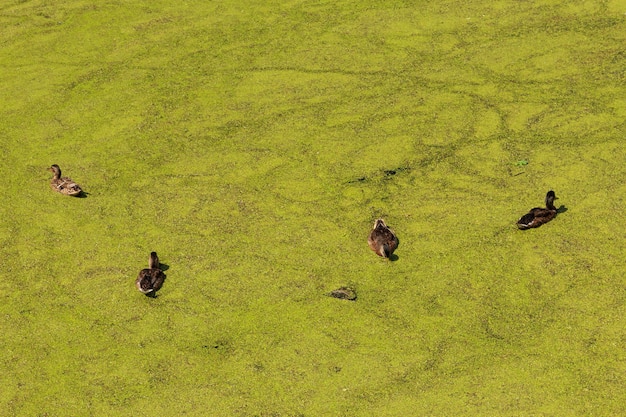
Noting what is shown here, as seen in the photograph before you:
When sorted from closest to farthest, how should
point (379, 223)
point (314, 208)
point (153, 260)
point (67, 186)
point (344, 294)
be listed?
1. point (344, 294)
2. point (153, 260)
3. point (379, 223)
4. point (314, 208)
5. point (67, 186)

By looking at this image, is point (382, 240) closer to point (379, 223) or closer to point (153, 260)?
point (379, 223)

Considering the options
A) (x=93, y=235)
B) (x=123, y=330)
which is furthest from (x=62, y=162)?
(x=123, y=330)

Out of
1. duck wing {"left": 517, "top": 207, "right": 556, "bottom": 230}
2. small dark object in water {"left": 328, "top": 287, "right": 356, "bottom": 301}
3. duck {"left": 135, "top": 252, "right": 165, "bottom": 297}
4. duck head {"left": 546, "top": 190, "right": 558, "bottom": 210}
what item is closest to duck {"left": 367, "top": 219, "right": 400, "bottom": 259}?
small dark object in water {"left": 328, "top": 287, "right": 356, "bottom": 301}

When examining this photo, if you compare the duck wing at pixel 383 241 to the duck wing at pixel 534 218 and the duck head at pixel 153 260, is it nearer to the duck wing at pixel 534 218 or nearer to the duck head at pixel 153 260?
the duck wing at pixel 534 218

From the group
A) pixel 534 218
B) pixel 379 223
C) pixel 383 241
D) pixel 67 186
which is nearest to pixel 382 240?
pixel 383 241

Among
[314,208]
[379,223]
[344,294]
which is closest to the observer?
[344,294]

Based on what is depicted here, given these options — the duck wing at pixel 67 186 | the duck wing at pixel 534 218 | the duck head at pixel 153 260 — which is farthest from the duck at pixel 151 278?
the duck wing at pixel 534 218

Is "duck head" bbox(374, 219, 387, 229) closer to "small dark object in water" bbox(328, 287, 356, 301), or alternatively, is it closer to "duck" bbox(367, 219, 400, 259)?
"duck" bbox(367, 219, 400, 259)
